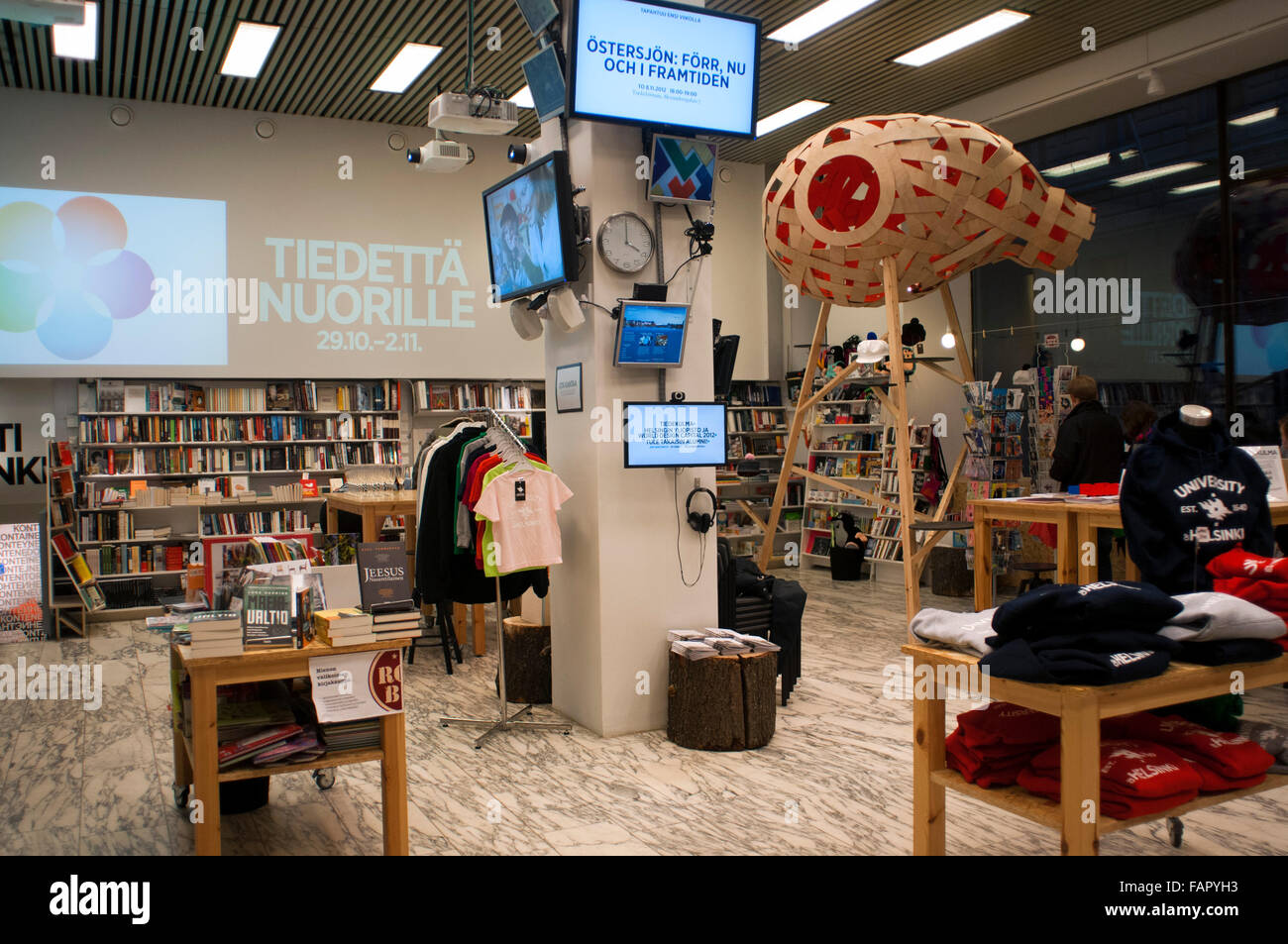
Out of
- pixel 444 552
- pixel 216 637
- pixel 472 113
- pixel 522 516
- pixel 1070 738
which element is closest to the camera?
pixel 1070 738

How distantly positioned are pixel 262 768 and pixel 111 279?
272 inches

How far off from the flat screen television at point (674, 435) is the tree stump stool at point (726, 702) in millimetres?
957

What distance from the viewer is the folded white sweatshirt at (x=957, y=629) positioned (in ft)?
8.21

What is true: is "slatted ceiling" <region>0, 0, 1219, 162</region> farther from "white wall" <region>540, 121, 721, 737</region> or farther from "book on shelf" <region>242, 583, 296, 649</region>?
"book on shelf" <region>242, 583, 296, 649</region>

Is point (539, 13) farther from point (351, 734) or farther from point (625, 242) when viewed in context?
point (351, 734)

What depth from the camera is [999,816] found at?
138 inches

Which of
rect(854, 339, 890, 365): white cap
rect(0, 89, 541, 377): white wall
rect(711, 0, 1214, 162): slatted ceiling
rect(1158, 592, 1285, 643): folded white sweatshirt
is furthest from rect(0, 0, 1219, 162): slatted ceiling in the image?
rect(1158, 592, 1285, 643): folded white sweatshirt

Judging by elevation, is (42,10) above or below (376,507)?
above

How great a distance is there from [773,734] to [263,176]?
727cm

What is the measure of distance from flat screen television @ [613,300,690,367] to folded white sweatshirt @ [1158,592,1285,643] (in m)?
2.66

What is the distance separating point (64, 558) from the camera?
749cm

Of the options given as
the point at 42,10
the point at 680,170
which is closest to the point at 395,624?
the point at 680,170
